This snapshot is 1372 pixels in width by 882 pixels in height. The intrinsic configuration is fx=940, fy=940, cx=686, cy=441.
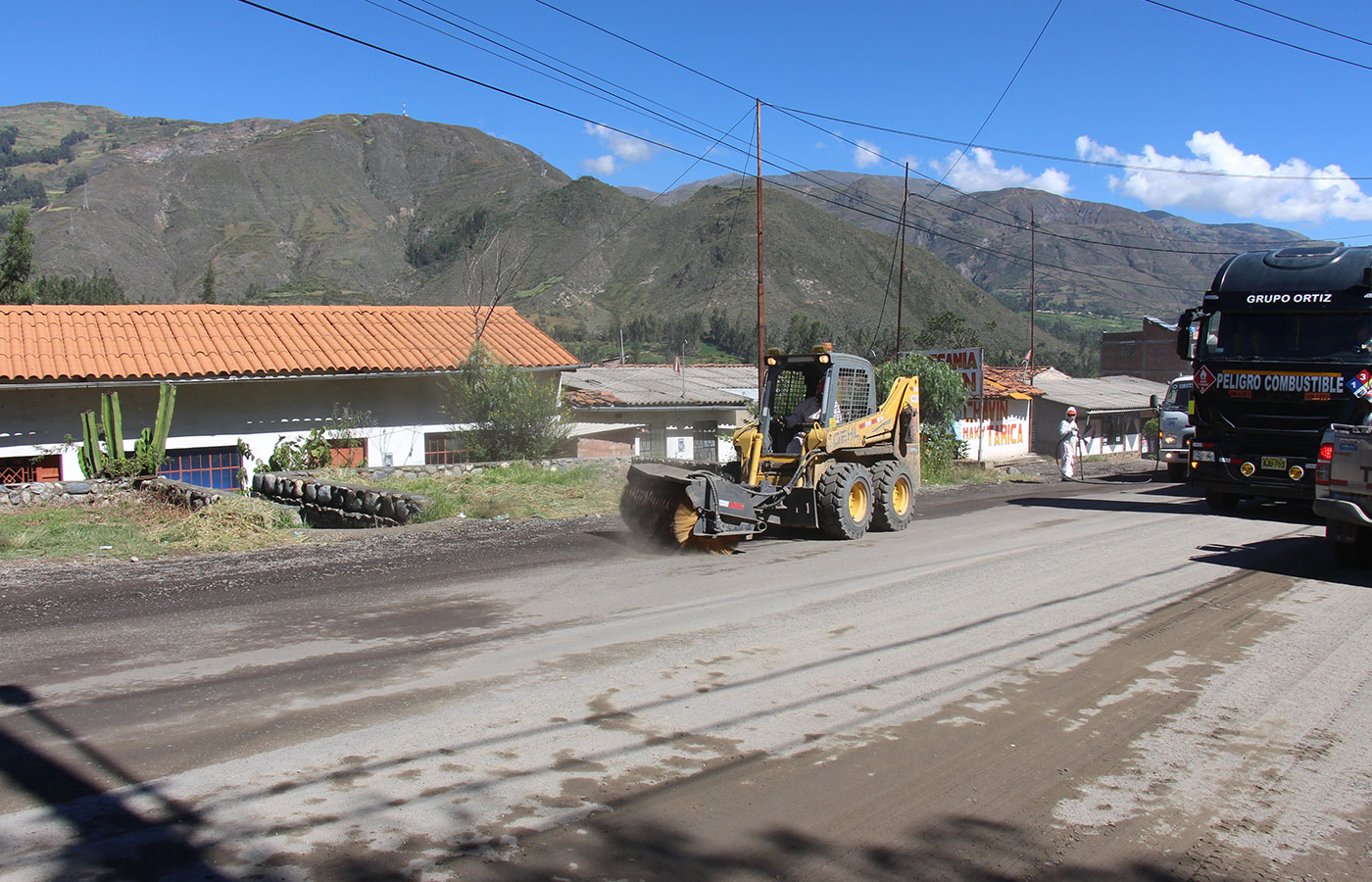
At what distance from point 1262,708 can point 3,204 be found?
171426 millimetres

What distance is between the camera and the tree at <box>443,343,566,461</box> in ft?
75.0

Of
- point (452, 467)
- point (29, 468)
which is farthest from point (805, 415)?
point (29, 468)

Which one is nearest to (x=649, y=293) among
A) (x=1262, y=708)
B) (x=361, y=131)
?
(x=361, y=131)

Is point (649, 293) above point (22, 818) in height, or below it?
above

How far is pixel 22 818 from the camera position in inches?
175

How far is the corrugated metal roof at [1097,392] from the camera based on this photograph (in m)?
49.8

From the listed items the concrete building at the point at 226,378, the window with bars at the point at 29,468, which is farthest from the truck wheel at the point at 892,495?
the window with bars at the point at 29,468

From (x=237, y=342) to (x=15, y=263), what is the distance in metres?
15.5

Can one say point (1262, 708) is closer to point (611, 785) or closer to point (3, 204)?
point (611, 785)

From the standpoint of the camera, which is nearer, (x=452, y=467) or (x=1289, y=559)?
(x=1289, y=559)

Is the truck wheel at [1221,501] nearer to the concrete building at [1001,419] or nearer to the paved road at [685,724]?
the paved road at [685,724]

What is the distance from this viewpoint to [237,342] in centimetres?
2359

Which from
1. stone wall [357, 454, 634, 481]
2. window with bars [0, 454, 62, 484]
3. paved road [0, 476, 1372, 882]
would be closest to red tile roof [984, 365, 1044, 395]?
stone wall [357, 454, 634, 481]

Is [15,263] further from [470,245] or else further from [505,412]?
[470,245]
